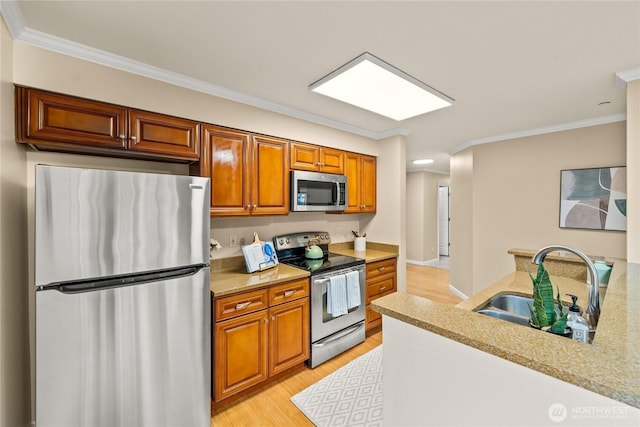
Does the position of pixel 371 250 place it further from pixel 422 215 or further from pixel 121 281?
pixel 422 215

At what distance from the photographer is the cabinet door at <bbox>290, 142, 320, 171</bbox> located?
9.12ft

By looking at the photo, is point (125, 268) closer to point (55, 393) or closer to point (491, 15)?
point (55, 393)

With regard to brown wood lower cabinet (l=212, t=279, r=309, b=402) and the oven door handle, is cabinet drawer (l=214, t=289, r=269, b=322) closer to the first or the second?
brown wood lower cabinet (l=212, t=279, r=309, b=402)

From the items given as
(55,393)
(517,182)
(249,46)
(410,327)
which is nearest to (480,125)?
(517,182)

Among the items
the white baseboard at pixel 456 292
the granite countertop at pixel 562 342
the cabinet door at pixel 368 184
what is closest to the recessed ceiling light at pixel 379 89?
the cabinet door at pixel 368 184

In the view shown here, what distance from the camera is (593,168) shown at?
3.06 metres

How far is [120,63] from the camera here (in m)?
1.81

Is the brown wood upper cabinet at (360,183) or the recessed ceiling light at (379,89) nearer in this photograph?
the recessed ceiling light at (379,89)

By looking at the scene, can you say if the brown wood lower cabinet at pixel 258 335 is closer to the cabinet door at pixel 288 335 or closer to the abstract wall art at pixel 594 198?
the cabinet door at pixel 288 335

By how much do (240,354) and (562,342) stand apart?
195cm

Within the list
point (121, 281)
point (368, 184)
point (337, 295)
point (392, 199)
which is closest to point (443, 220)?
point (392, 199)

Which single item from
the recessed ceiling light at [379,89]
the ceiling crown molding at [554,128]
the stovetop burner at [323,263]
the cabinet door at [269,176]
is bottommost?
the stovetop burner at [323,263]

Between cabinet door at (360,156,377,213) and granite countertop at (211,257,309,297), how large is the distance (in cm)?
140

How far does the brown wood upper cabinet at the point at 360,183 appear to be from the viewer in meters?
3.34
